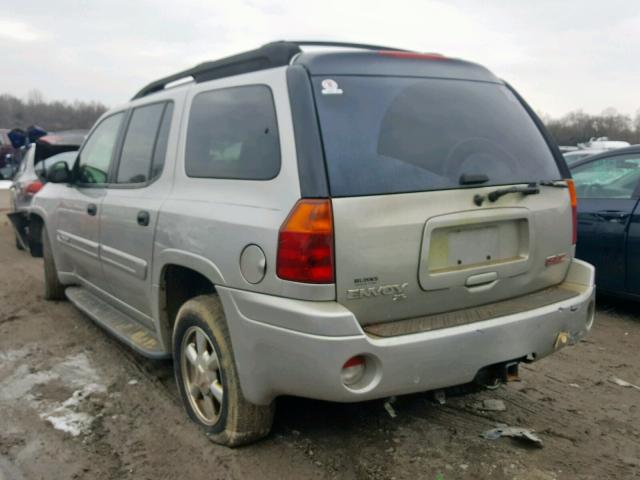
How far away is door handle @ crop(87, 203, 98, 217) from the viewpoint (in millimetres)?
4055

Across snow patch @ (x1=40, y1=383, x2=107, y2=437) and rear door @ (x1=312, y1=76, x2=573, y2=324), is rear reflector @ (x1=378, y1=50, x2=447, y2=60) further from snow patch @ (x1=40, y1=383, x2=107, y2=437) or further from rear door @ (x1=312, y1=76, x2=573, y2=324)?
snow patch @ (x1=40, y1=383, x2=107, y2=437)

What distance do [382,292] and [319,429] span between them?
1.08 metres

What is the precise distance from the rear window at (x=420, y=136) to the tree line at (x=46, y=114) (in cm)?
4564

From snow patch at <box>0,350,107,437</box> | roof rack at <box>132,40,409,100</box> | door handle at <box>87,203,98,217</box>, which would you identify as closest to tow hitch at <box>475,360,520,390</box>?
roof rack at <box>132,40,409,100</box>

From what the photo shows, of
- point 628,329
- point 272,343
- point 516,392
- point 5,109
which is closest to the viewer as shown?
point 272,343

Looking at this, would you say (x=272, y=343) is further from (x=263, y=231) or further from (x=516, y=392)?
(x=516, y=392)

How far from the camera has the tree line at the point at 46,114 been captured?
153ft

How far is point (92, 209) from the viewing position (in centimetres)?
410

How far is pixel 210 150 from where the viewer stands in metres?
3.01

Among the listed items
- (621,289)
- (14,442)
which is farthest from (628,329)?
(14,442)

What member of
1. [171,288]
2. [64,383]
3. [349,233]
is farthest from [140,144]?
[349,233]

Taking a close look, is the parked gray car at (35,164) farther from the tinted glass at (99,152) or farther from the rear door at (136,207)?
the rear door at (136,207)

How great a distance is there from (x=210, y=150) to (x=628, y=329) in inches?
150

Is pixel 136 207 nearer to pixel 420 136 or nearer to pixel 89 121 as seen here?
pixel 420 136
